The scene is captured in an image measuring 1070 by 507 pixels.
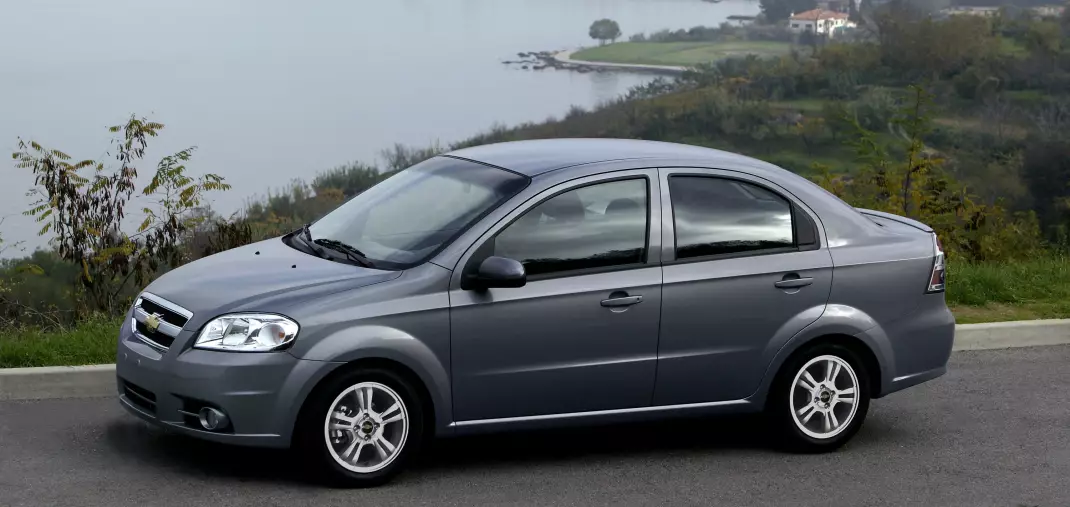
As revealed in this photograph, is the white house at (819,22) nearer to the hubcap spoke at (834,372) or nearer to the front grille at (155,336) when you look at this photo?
the hubcap spoke at (834,372)

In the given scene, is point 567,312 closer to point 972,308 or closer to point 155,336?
A: point 155,336

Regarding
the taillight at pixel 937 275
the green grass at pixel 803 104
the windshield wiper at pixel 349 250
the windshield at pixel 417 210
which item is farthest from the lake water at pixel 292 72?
the taillight at pixel 937 275

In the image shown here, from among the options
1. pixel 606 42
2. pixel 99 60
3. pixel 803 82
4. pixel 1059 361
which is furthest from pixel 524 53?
pixel 1059 361

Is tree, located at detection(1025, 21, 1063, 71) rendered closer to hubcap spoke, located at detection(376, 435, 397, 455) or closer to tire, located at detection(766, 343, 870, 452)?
tire, located at detection(766, 343, 870, 452)

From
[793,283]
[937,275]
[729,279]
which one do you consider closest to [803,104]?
[937,275]

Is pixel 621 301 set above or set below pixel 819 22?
above

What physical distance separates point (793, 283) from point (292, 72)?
111 m

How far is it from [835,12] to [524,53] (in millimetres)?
41531

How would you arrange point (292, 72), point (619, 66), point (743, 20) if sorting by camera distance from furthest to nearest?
1. point (292, 72)
2. point (619, 66)
3. point (743, 20)

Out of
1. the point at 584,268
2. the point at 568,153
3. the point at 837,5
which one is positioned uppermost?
the point at 568,153

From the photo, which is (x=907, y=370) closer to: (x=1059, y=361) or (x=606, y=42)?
(x=1059, y=361)

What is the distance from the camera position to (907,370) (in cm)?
685

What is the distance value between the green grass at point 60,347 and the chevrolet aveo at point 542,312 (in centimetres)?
169

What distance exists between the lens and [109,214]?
11.5 meters
